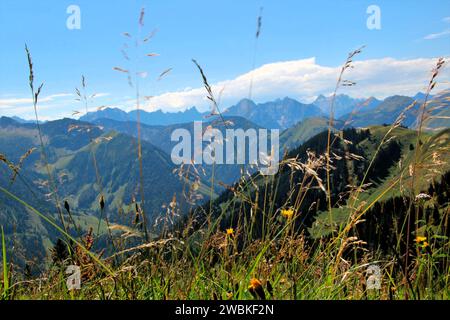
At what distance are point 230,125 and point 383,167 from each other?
7211 inches

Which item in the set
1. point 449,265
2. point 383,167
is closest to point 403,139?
point 383,167

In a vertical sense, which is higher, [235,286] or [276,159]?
[276,159]

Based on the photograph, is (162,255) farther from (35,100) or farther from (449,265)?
(449,265)

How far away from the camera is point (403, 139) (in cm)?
18625

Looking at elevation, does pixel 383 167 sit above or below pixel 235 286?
below

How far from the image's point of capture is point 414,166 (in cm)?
275

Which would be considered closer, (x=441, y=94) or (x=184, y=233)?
(x=441, y=94)

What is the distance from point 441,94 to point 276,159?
1.39m

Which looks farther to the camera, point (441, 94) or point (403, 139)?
point (403, 139)
